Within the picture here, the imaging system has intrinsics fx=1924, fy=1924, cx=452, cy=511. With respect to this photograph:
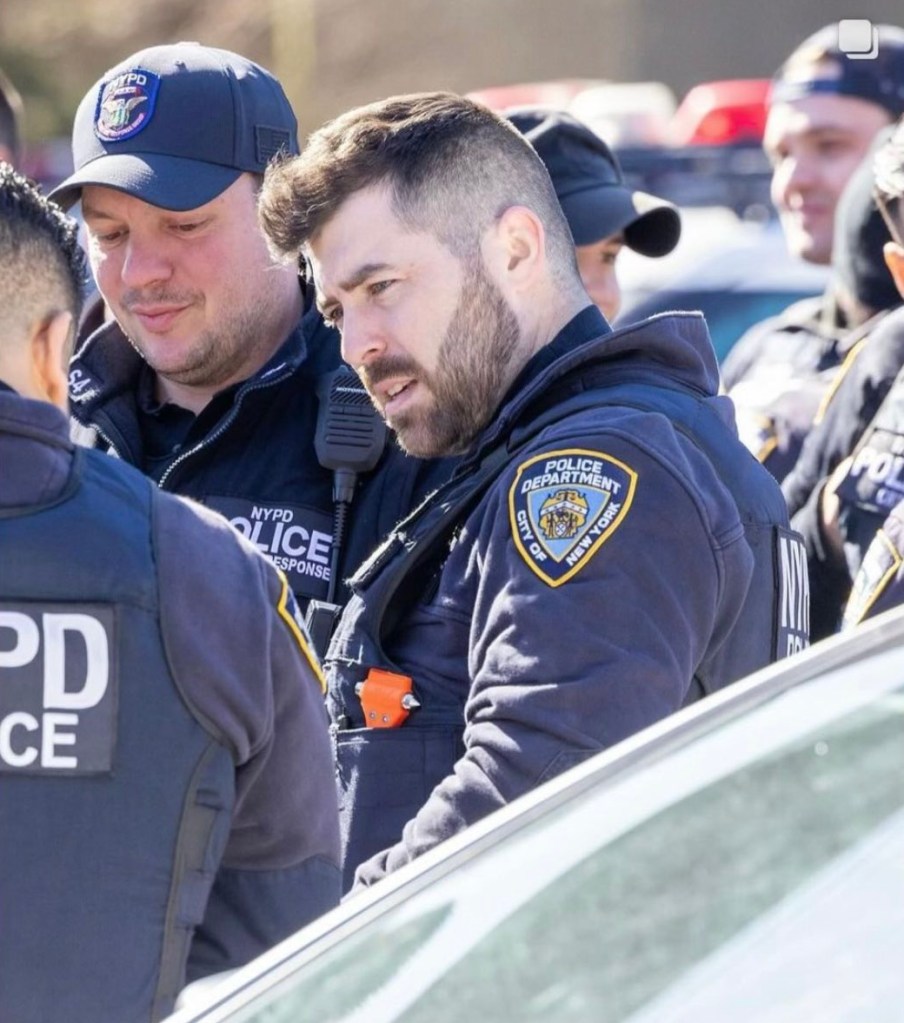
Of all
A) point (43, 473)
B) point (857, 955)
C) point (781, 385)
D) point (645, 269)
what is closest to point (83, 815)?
point (43, 473)

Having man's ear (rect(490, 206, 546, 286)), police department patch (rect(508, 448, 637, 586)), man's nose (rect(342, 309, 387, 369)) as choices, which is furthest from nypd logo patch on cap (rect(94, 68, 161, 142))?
police department patch (rect(508, 448, 637, 586))

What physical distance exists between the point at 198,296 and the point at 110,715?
1.26 metres

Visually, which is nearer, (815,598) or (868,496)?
(868,496)

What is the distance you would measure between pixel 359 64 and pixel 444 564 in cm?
2031

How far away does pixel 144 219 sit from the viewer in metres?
3.02

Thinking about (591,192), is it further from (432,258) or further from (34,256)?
(34,256)

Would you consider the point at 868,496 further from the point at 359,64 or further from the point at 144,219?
the point at 359,64

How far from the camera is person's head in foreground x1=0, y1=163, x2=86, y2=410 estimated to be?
1982 millimetres

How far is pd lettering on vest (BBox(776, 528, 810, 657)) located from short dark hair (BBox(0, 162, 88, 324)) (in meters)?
0.90

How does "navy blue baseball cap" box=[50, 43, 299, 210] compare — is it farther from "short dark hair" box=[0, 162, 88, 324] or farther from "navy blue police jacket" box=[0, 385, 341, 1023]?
"navy blue police jacket" box=[0, 385, 341, 1023]

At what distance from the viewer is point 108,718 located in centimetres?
185

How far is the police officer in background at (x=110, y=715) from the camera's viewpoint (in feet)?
6.05

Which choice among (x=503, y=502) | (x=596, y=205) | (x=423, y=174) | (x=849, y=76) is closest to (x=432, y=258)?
(x=423, y=174)

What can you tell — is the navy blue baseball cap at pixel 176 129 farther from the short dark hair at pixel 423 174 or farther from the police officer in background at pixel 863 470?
the police officer in background at pixel 863 470
